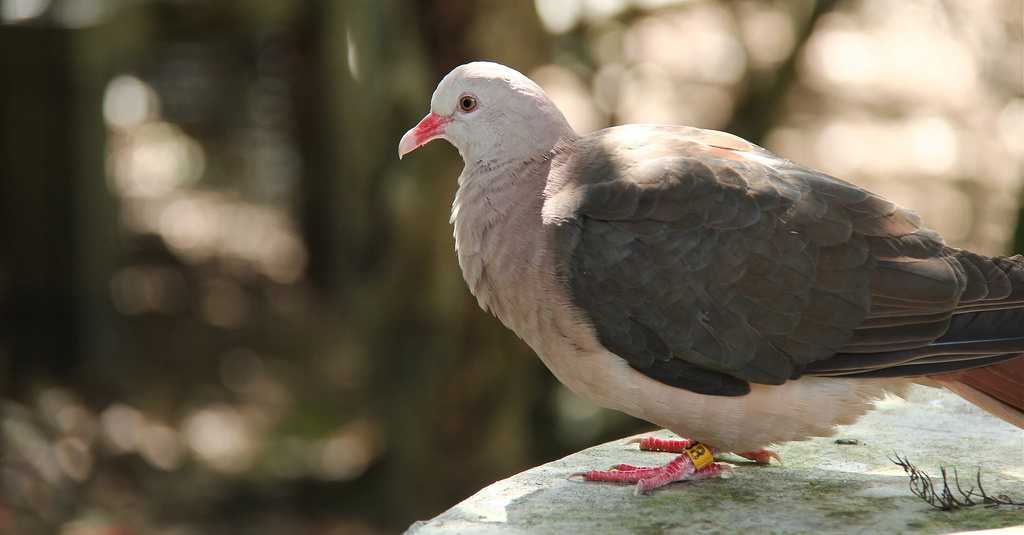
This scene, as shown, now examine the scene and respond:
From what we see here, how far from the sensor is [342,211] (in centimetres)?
741

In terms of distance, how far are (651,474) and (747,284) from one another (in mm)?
595

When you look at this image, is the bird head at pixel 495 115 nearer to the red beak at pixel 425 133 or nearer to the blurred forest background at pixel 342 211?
the red beak at pixel 425 133

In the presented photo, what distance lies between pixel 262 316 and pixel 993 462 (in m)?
5.80

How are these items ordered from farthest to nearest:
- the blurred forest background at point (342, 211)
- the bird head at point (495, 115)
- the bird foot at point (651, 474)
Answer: the blurred forest background at point (342, 211) < the bird head at point (495, 115) < the bird foot at point (651, 474)

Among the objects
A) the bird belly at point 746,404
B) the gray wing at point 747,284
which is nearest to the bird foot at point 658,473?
the bird belly at point 746,404

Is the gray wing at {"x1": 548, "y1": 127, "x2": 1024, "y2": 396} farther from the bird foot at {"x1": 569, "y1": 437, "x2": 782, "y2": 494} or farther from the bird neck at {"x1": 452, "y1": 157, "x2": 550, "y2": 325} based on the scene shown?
the bird foot at {"x1": 569, "y1": 437, "x2": 782, "y2": 494}

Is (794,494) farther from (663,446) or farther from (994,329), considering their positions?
(994,329)

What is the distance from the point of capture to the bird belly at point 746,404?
350cm

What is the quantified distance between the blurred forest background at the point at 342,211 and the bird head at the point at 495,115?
8.15 feet

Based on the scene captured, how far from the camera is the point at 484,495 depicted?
140 inches

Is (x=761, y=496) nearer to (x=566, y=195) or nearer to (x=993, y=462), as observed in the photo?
(x=993, y=462)

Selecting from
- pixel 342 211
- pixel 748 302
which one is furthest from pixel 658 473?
pixel 342 211

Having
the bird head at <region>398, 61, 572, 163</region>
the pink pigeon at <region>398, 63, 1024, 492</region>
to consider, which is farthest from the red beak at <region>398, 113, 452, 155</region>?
the pink pigeon at <region>398, 63, 1024, 492</region>

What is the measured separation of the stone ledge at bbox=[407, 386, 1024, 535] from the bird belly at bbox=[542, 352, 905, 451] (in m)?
0.18
